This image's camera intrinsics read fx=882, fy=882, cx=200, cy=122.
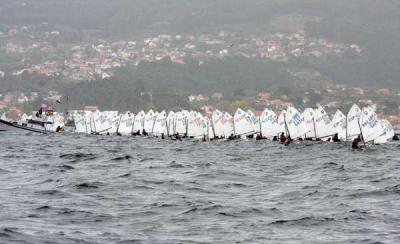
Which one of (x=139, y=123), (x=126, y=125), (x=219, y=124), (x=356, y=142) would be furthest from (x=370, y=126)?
(x=126, y=125)

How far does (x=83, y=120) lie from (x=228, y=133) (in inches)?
1566

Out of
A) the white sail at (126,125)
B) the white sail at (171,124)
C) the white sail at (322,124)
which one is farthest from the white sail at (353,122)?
the white sail at (126,125)

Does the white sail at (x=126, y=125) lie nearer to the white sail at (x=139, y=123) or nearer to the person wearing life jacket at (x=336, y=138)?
the white sail at (x=139, y=123)

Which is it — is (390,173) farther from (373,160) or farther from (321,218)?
(321,218)

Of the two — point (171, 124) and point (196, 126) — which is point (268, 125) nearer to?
point (196, 126)

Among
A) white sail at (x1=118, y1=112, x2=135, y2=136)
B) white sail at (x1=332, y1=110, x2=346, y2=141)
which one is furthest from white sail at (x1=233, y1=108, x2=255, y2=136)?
white sail at (x1=118, y1=112, x2=135, y2=136)

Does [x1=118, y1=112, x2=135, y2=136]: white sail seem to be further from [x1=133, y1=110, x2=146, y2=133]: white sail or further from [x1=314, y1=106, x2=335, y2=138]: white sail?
[x1=314, y1=106, x2=335, y2=138]: white sail

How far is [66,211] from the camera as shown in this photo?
1079 inches

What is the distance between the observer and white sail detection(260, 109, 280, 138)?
351 feet

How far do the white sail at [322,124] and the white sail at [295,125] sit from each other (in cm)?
146

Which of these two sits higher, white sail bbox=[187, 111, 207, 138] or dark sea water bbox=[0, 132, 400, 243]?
white sail bbox=[187, 111, 207, 138]

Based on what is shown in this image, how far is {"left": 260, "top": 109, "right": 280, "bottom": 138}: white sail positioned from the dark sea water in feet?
186

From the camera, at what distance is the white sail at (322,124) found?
9600cm

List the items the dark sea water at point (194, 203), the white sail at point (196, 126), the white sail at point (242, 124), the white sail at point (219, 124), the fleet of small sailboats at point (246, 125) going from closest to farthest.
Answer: the dark sea water at point (194, 203), the fleet of small sailboats at point (246, 125), the white sail at point (242, 124), the white sail at point (219, 124), the white sail at point (196, 126)
